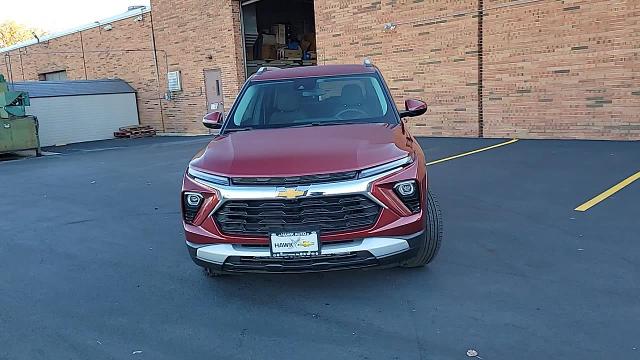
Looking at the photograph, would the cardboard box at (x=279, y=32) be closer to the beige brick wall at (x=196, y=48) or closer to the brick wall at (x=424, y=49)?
the beige brick wall at (x=196, y=48)

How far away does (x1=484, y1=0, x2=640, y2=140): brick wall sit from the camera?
10719mm

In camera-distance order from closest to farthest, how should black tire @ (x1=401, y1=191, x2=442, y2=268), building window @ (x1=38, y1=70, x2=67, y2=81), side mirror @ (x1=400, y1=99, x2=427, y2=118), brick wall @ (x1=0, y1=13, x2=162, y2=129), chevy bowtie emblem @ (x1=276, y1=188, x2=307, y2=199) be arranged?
chevy bowtie emblem @ (x1=276, y1=188, x2=307, y2=199) < black tire @ (x1=401, y1=191, x2=442, y2=268) < side mirror @ (x1=400, y1=99, x2=427, y2=118) < brick wall @ (x1=0, y1=13, x2=162, y2=129) < building window @ (x1=38, y1=70, x2=67, y2=81)

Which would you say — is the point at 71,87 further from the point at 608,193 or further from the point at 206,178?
the point at 608,193

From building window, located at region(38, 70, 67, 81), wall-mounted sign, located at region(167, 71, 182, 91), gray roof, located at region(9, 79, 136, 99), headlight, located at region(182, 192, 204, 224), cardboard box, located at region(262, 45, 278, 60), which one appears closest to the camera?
headlight, located at region(182, 192, 204, 224)

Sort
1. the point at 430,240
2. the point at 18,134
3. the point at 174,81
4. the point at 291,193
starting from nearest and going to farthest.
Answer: the point at 291,193 < the point at 430,240 < the point at 18,134 < the point at 174,81

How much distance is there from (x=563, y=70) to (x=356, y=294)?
9.92 meters

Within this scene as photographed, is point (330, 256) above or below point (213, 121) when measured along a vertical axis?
below

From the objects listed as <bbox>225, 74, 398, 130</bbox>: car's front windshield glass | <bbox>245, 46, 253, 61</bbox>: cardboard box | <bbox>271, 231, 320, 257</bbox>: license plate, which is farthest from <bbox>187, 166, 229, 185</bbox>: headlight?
<bbox>245, 46, 253, 61</bbox>: cardboard box

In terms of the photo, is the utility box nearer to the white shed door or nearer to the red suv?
the white shed door

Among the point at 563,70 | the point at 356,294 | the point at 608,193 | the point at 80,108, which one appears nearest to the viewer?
the point at 356,294

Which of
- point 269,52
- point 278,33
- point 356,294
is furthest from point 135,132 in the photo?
point 356,294

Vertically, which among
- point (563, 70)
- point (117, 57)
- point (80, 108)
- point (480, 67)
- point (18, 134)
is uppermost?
point (117, 57)

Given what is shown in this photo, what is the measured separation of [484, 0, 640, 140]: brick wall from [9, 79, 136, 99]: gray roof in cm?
1813

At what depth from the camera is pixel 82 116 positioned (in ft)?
75.6
